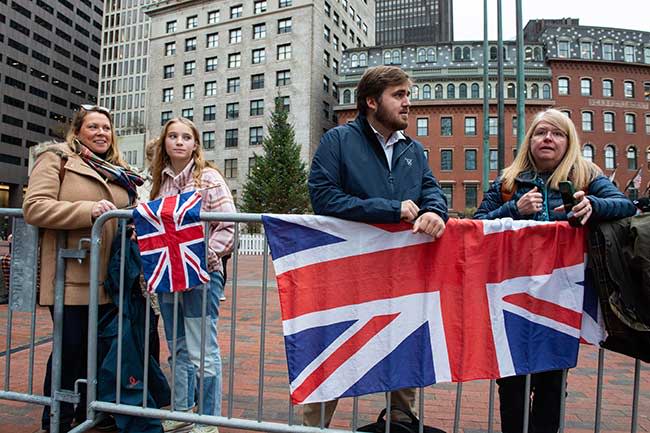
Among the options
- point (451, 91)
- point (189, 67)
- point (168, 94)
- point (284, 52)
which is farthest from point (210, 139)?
point (451, 91)

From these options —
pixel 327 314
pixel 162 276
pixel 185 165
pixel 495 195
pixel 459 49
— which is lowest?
pixel 327 314

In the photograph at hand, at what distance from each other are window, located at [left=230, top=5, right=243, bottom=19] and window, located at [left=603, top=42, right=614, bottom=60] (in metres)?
37.6

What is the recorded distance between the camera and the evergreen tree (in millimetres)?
36406

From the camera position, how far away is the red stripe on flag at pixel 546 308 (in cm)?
262

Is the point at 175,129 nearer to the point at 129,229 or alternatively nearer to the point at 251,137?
the point at 129,229

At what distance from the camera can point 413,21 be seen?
114312 mm

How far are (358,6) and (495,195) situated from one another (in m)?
60.3

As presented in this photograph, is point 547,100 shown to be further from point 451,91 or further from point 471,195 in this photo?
point 471,195

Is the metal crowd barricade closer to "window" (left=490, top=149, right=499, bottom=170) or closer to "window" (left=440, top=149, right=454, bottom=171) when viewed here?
"window" (left=440, top=149, right=454, bottom=171)

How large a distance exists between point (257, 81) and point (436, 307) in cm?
4856

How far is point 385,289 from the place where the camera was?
2.62 meters

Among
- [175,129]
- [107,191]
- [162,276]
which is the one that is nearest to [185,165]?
[175,129]

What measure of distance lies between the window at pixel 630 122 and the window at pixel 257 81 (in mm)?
36274

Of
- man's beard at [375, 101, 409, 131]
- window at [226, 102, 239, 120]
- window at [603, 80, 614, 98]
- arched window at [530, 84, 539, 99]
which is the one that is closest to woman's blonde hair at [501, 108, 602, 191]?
man's beard at [375, 101, 409, 131]
